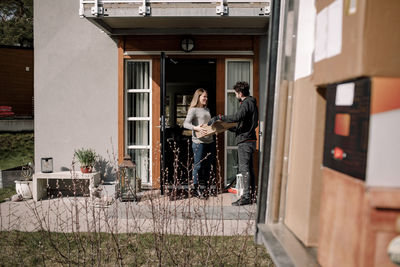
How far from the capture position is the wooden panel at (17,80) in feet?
52.3

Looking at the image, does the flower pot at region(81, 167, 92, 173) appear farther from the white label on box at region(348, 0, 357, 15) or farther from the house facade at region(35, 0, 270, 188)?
the white label on box at region(348, 0, 357, 15)

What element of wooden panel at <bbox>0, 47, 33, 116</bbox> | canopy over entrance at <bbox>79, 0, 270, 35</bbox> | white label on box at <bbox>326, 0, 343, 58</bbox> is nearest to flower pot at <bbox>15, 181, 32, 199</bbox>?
canopy over entrance at <bbox>79, 0, 270, 35</bbox>

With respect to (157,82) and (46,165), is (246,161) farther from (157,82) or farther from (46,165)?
(46,165)

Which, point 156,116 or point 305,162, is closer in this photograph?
point 305,162

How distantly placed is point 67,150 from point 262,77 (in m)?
3.56

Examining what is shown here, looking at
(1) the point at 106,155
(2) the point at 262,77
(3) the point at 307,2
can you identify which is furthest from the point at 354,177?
(1) the point at 106,155

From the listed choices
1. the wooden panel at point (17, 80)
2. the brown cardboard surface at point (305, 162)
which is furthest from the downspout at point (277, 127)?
the wooden panel at point (17, 80)

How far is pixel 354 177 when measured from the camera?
121 centimetres

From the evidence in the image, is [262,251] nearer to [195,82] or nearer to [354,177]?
[354,177]

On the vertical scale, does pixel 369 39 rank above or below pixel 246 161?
above

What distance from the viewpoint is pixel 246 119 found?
542 cm

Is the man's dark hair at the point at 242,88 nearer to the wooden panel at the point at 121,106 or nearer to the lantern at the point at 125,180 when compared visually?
the lantern at the point at 125,180

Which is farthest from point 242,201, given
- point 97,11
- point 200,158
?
point 97,11

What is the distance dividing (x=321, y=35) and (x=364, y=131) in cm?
52
